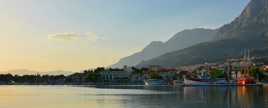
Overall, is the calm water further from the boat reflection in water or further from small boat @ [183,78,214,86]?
small boat @ [183,78,214,86]

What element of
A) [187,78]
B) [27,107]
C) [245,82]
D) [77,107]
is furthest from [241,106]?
[187,78]

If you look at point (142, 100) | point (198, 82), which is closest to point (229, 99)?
point (142, 100)

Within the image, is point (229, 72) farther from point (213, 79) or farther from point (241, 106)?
point (241, 106)

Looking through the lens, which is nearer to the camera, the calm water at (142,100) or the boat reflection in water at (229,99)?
the boat reflection in water at (229,99)

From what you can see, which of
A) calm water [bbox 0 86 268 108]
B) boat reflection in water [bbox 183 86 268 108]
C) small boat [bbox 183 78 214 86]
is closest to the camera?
boat reflection in water [bbox 183 86 268 108]

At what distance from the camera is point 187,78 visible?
590 feet

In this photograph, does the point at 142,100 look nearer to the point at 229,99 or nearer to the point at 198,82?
the point at 229,99

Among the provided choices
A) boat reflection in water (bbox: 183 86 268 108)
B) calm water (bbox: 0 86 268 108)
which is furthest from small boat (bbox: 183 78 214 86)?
boat reflection in water (bbox: 183 86 268 108)

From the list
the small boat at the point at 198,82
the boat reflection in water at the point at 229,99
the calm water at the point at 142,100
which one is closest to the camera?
the boat reflection in water at the point at 229,99

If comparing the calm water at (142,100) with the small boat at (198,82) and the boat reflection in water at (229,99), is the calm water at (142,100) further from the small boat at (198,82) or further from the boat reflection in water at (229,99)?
the small boat at (198,82)

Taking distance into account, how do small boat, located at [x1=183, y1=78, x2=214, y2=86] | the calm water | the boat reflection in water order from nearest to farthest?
the boat reflection in water → the calm water → small boat, located at [x1=183, y1=78, x2=214, y2=86]

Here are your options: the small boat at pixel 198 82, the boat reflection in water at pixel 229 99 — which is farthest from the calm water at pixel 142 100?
the small boat at pixel 198 82

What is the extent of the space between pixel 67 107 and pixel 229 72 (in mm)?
152071

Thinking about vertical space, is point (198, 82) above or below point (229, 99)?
above
